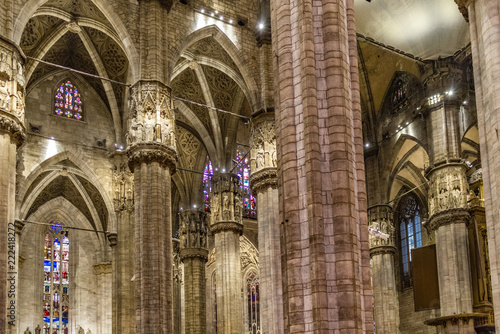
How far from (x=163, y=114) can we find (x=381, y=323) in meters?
12.3

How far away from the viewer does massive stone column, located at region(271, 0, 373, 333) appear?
37.0ft

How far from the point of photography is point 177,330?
3297cm

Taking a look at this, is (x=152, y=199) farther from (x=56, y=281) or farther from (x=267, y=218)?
(x=56, y=281)

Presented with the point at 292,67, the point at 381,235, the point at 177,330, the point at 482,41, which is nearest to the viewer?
the point at 292,67

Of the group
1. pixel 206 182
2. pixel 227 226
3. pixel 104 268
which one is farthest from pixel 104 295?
pixel 227 226

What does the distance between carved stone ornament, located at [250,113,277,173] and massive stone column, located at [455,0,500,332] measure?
10089 mm

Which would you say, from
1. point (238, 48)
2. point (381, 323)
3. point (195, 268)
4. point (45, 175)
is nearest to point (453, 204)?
point (381, 323)

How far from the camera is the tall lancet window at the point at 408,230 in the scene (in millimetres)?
33406

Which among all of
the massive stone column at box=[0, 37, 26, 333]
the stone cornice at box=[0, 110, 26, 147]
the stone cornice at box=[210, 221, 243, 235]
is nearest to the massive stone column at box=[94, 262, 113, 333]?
the stone cornice at box=[210, 221, 243, 235]

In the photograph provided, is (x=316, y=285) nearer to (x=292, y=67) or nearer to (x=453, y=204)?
(x=292, y=67)

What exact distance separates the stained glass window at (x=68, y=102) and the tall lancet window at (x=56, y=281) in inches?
182

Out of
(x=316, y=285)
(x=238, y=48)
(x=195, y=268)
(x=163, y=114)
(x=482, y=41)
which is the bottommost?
(x=316, y=285)

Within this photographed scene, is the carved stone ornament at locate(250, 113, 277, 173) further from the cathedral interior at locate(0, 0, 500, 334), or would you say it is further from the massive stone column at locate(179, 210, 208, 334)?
the massive stone column at locate(179, 210, 208, 334)

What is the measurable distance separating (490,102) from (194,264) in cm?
1871
